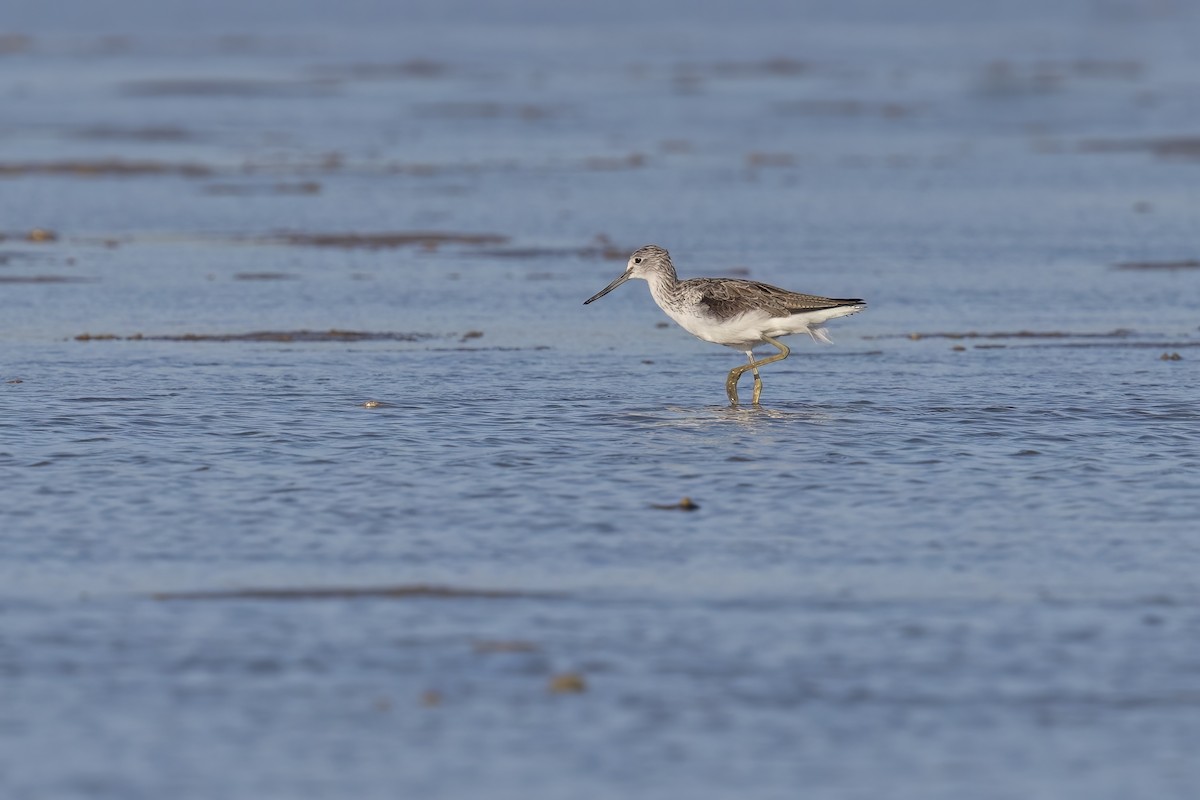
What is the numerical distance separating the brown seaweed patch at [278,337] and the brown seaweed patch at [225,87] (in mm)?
26798

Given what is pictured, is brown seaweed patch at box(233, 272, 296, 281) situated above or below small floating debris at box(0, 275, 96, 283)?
above

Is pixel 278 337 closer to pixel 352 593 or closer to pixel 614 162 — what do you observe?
pixel 352 593

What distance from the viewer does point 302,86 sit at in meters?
44.8

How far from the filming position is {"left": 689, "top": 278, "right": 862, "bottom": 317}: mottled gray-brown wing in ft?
44.8

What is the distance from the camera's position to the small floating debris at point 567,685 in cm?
731

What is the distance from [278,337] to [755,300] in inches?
163

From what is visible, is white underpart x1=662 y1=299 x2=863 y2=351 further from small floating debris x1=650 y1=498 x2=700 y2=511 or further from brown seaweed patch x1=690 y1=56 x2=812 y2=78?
brown seaweed patch x1=690 y1=56 x2=812 y2=78

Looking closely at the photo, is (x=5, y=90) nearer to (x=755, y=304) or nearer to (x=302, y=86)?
(x=302, y=86)

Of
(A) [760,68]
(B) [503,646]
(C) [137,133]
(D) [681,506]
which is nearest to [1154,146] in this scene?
(C) [137,133]

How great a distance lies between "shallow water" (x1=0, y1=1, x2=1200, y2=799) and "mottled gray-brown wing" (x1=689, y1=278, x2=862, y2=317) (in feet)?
2.04

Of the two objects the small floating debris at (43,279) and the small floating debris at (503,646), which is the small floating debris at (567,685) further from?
the small floating debris at (43,279)

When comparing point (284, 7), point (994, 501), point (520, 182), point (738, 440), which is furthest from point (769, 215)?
point (284, 7)

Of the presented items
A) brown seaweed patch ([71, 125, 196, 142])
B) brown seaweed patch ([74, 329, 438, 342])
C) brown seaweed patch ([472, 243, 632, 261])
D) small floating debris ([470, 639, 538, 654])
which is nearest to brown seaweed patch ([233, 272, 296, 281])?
brown seaweed patch ([472, 243, 632, 261])

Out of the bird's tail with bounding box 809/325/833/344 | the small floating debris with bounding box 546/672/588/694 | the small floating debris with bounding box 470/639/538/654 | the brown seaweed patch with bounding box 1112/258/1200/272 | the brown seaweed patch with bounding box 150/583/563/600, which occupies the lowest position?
the small floating debris with bounding box 546/672/588/694
